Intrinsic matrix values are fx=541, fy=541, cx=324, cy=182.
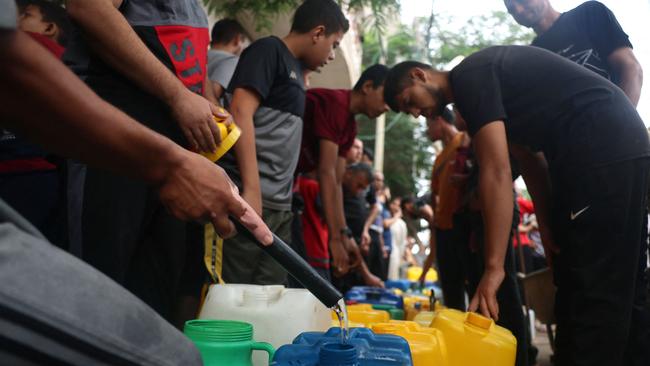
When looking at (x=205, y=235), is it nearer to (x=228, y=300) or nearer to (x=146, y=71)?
(x=228, y=300)

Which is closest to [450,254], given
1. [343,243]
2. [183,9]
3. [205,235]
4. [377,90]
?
[343,243]

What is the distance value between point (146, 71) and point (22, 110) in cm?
92

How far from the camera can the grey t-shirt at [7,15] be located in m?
0.68

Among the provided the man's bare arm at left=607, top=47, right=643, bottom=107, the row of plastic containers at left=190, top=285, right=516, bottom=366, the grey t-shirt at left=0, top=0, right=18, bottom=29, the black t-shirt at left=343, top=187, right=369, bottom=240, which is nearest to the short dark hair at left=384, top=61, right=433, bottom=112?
the man's bare arm at left=607, top=47, right=643, bottom=107

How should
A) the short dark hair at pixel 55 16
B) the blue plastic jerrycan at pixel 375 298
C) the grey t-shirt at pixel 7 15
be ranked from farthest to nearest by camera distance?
the blue plastic jerrycan at pixel 375 298 → the short dark hair at pixel 55 16 → the grey t-shirt at pixel 7 15

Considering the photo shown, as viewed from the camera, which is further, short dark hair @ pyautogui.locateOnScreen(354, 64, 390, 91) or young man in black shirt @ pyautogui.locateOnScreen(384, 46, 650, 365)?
short dark hair @ pyautogui.locateOnScreen(354, 64, 390, 91)

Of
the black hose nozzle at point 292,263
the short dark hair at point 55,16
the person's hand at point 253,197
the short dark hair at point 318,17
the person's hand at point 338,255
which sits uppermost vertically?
the short dark hair at point 55,16

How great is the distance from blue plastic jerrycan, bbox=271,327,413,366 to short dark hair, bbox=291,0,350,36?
176cm

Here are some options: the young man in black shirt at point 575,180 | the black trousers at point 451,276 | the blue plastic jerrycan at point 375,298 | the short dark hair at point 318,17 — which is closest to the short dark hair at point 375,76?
the short dark hair at point 318,17

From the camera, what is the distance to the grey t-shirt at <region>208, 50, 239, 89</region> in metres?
2.82

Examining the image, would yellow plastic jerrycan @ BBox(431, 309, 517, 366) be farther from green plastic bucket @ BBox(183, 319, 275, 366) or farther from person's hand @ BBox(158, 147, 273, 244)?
person's hand @ BBox(158, 147, 273, 244)

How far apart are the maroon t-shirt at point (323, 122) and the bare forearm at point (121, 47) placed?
5.27 ft

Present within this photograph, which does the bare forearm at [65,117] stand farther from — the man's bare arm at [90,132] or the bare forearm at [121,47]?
the bare forearm at [121,47]

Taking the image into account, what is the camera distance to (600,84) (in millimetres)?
2090
